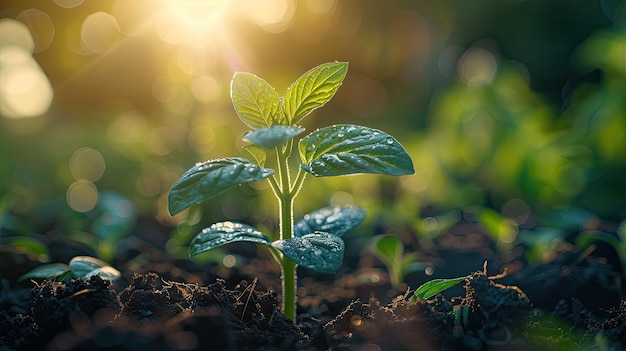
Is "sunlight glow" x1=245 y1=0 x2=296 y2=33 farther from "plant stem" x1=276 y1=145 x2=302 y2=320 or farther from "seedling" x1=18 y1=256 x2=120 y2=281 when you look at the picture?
"plant stem" x1=276 y1=145 x2=302 y2=320

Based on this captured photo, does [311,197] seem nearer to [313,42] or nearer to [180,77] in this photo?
[180,77]

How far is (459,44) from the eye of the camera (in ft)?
17.4

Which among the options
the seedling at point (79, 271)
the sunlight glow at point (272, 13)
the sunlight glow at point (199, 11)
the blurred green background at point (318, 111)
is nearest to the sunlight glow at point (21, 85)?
the blurred green background at point (318, 111)

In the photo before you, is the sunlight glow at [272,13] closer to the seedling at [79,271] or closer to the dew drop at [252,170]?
the seedling at [79,271]

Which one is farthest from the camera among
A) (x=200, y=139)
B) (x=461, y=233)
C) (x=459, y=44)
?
(x=459, y=44)

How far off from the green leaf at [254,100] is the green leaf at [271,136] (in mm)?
202

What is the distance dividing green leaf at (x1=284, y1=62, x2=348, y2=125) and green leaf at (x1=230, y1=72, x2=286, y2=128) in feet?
0.09

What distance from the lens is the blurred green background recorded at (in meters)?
2.59

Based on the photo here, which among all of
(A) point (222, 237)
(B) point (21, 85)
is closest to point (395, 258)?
(A) point (222, 237)

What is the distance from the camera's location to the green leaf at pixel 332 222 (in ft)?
4.35

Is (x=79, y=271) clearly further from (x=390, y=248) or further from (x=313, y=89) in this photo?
(x=390, y=248)

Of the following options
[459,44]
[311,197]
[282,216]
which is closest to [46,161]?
[311,197]

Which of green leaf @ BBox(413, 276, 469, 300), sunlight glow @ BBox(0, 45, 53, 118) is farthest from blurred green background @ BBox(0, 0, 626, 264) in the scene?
green leaf @ BBox(413, 276, 469, 300)

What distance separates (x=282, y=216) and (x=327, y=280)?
2.38 ft
